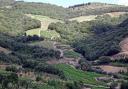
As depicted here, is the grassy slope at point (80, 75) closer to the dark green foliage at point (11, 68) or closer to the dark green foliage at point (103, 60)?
the dark green foliage at point (103, 60)

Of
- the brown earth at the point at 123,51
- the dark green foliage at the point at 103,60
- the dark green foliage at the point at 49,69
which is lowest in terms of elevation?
the dark green foliage at the point at 103,60

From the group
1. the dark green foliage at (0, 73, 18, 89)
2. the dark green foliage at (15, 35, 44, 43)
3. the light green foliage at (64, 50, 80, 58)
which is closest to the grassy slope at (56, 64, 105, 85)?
the dark green foliage at (0, 73, 18, 89)

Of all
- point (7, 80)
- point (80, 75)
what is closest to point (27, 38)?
point (80, 75)

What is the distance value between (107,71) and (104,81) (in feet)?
33.5

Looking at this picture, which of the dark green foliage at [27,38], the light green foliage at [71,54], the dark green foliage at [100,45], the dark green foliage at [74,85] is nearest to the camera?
the dark green foliage at [74,85]

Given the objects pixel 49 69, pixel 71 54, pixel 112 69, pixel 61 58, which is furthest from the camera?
pixel 71 54

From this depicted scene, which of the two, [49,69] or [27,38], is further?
[27,38]

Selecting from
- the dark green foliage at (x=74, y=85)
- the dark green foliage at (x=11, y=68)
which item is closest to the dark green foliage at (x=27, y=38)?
the dark green foliage at (x=11, y=68)

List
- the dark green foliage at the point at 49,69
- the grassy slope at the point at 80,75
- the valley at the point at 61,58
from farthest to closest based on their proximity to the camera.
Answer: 1. the dark green foliage at the point at 49,69
2. the grassy slope at the point at 80,75
3. the valley at the point at 61,58

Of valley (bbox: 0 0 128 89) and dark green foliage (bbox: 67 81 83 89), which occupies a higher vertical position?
dark green foliage (bbox: 67 81 83 89)

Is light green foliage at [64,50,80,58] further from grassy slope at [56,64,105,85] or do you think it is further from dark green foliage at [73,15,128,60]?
grassy slope at [56,64,105,85]

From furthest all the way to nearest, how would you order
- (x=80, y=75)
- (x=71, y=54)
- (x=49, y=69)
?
1. (x=71, y=54)
2. (x=80, y=75)
3. (x=49, y=69)

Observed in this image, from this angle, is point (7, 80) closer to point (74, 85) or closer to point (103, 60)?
point (74, 85)

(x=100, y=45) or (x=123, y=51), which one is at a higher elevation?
(x=123, y=51)
